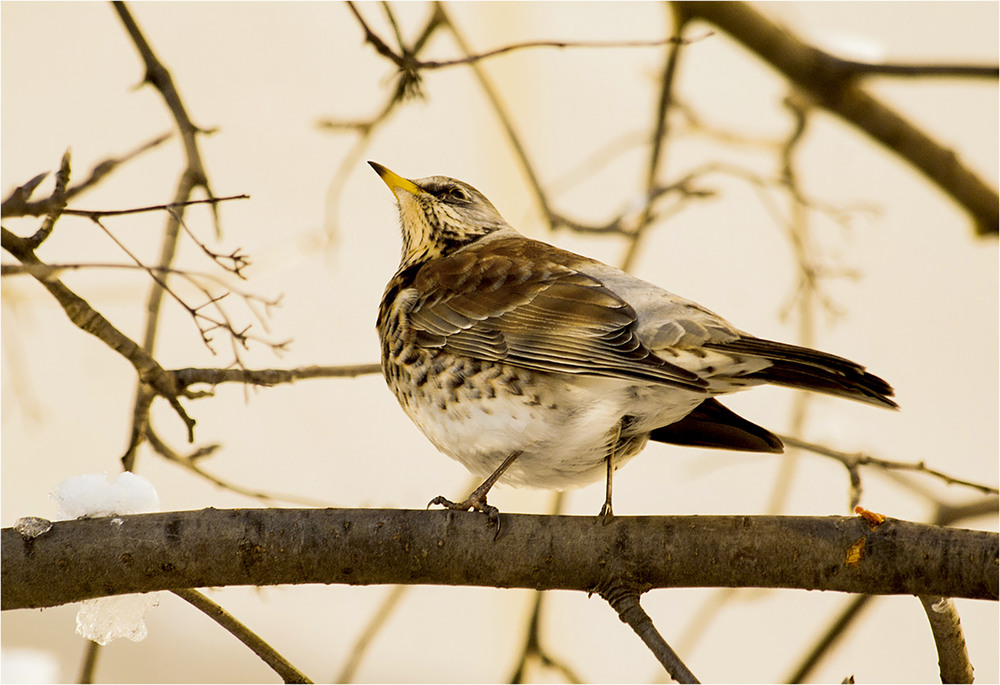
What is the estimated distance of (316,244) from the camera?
2.22m

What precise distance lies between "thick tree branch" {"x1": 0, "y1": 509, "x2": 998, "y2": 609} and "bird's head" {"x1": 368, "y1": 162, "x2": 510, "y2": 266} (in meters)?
0.83

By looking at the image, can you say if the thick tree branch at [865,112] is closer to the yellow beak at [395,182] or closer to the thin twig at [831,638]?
the yellow beak at [395,182]

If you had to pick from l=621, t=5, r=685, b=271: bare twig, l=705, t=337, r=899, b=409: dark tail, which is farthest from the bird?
l=621, t=5, r=685, b=271: bare twig

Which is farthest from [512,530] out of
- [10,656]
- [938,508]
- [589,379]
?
[10,656]

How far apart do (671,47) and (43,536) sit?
1.52 m

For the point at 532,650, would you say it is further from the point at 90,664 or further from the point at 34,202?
the point at 34,202

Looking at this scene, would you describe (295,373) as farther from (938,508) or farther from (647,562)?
(938,508)

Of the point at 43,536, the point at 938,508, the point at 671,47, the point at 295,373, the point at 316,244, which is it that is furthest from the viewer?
the point at 316,244

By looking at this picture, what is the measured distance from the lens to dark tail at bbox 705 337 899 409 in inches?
45.1

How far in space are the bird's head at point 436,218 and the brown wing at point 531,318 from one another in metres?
0.22

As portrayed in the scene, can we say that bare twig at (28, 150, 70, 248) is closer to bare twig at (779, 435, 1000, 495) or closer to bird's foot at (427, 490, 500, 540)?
bird's foot at (427, 490, 500, 540)

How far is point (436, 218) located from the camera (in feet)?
6.08

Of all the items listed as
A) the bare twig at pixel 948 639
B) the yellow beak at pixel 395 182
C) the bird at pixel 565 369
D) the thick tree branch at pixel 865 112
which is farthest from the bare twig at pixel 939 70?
the bare twig at pixel 948 639

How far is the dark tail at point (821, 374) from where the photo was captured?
115 cm
